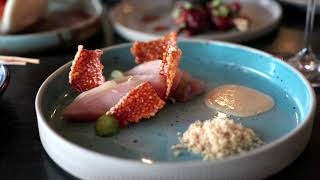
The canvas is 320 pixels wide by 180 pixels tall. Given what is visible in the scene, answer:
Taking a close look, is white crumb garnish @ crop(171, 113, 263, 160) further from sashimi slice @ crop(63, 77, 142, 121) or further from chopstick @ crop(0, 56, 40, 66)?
chopstick @ crop(0, 56, 40, 66)

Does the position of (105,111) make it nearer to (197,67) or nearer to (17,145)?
(17,145)

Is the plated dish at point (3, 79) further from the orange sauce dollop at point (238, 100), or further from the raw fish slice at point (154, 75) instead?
the orange sauce dollop at point (238, 100)

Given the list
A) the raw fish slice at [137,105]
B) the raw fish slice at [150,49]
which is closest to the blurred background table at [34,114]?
the raw fish slice at [137,105]

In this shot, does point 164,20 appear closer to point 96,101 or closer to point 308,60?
point 308,60

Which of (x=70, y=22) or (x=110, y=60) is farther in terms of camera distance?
(x=70, y=22)

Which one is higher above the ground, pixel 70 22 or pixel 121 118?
pixel 121 118

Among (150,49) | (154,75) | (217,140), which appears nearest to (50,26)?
(150,49)

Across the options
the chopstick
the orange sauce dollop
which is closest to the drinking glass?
the orange sauce dollop

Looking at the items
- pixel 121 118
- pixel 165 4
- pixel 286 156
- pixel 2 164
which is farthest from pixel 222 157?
pixel 165 4
